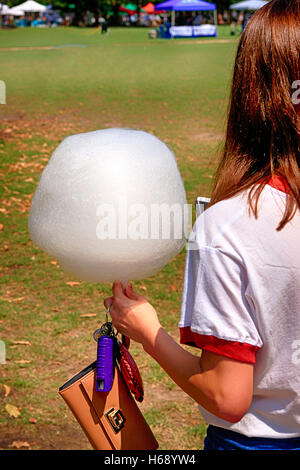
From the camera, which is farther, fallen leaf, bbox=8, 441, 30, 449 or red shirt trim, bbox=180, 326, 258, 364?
fallen leaf, bbox=8, 441, 30, 449

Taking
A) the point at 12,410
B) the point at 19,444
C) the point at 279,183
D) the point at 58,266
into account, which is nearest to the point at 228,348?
the point at 279,183

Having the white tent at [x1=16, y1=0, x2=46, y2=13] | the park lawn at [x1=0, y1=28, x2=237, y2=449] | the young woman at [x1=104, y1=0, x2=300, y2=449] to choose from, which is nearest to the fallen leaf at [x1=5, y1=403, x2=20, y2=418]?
the park lawn at [x1=0, y1=28, x2=237, y2=449]

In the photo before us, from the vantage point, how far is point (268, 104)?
1.38 m

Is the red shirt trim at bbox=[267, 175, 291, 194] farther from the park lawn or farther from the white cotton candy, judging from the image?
the park lawn

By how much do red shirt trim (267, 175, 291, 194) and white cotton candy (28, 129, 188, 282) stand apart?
353 mm

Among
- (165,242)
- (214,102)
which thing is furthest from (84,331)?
(214,102)

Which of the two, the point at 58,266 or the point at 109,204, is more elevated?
the point at 109,204

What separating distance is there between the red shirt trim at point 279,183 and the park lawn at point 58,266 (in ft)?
1.75

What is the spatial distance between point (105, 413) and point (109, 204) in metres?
0.62

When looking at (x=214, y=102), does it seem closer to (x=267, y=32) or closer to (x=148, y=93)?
(x=148, y=93)

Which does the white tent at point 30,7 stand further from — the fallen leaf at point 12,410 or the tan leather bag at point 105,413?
the tan leather bag at point 105,413

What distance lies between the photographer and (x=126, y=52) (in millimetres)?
33031

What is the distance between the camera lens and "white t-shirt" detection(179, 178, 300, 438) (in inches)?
51.9

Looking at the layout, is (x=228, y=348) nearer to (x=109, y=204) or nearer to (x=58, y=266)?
(x=109, y=204)
